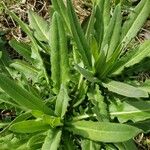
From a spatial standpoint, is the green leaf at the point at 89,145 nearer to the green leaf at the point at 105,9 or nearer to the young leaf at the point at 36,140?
the young leaf at the point at 36,140

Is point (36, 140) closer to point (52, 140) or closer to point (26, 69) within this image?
point (52, 140)

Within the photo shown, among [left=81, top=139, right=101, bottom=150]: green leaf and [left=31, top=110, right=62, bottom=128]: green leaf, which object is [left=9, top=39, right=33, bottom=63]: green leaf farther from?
[left=81, top=139, right=101, bottom=150]: green leaf

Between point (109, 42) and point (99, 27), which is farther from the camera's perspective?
point (99, 27)

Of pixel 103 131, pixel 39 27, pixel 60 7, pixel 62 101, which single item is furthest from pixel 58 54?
pixel 39 27

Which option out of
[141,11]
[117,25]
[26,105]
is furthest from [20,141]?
[141,11]

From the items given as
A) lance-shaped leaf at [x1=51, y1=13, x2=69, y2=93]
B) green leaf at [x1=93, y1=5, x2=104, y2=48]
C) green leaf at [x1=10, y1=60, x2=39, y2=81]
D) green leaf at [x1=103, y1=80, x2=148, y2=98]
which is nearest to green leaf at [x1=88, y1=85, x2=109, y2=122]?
green leaf at [x1=103, y1=80, x2=148, y2=98]

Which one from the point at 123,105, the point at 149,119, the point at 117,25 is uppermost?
the point at 117,25

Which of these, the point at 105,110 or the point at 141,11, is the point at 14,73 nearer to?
the point at 105,110

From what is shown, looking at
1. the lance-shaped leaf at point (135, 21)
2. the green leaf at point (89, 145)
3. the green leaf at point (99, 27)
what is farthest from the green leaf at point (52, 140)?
the lance-shaped leaf at point (135, 21)
